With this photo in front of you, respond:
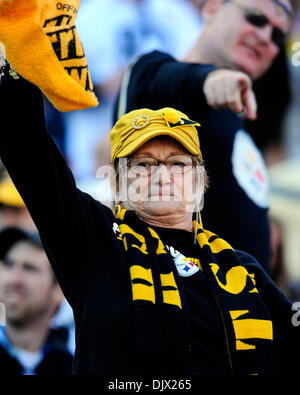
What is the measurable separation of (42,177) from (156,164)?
31cm

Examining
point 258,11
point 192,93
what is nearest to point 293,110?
point 258,11

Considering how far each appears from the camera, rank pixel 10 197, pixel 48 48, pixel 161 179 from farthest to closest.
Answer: pixel 10 197 < pixel 161 179 < pixel 48 48

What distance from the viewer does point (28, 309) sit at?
302cm

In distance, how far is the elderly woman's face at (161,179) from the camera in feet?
5.33

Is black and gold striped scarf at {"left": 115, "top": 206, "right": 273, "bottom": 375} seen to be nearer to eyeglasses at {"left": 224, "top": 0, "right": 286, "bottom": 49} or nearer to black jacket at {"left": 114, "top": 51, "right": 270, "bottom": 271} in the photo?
black jacket at {"left": 114, "top": 51, "right": 270, "bottom": 271}

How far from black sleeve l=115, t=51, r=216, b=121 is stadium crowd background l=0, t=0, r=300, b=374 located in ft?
4.85

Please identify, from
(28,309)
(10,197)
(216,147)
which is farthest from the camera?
(10,197)

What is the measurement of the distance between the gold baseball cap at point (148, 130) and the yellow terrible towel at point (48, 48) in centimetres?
25

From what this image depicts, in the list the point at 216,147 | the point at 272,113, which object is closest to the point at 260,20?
the point at 216,147

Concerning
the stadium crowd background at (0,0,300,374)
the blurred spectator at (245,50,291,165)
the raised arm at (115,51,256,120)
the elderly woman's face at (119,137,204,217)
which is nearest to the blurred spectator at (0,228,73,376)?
the stadium crowd background at (0,0,300,374)

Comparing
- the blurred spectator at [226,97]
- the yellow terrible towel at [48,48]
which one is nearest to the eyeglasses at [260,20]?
the blurred spectator at [226,97]

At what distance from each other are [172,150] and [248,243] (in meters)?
0.82

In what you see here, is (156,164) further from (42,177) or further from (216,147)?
(216,147)

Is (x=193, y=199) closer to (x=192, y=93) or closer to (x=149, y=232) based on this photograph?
(x=149, y=232)
